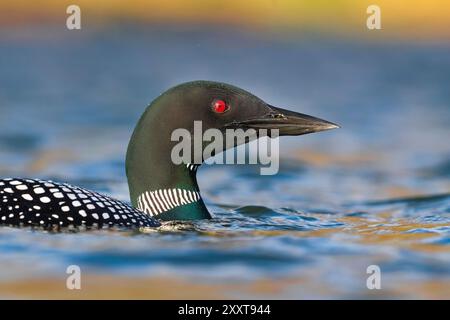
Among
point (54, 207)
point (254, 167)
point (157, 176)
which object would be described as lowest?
point (54, 207)

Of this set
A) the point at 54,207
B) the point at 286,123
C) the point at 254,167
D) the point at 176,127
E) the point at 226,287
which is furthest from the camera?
the point at 254,167

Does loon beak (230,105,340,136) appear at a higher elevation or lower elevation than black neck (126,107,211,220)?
higher

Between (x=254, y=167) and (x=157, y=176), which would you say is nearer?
(x=157, y=176)

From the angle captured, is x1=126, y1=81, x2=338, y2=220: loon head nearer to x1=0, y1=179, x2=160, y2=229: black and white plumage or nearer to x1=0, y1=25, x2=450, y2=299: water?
x1=0, y1=25, x2=450, y2=299: water

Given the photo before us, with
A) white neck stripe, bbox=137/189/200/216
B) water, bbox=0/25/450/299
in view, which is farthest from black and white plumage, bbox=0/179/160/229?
white neck stripe, bbox=137/189/200/216

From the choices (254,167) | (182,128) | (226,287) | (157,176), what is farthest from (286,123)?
(254,167)

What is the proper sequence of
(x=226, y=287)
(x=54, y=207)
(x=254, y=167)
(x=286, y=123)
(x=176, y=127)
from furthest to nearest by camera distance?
(x=254, y=167)
(x=286, y=123)
(x=176, y=127)
(x=54, y=207)
(x=226, y=287)

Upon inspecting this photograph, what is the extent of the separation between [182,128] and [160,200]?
408mm

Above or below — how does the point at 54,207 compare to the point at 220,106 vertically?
below

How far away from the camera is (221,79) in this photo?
45.0 feet

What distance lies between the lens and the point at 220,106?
20.1ft

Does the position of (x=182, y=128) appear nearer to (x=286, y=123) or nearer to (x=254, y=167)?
(x=286, y=123)

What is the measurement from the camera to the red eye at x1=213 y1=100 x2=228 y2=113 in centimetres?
610
